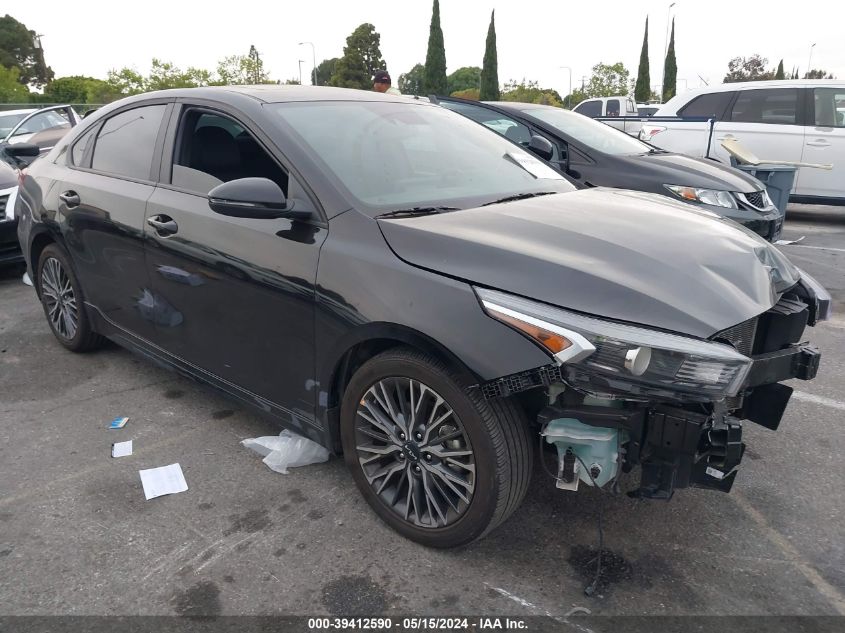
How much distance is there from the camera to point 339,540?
2.60 meters

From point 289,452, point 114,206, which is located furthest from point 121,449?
point 114,206

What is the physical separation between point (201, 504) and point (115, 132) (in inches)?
88.5

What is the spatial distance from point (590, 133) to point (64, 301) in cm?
476

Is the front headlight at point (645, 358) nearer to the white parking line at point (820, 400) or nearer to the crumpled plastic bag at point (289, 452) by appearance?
the crumpled plastic bag at point (289, 452)

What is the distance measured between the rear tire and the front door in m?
1.03

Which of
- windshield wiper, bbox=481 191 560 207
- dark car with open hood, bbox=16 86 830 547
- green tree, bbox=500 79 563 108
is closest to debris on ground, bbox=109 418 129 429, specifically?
dark car with open hood, bbox=16 86 830 547

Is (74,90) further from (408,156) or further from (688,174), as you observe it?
(408,156)

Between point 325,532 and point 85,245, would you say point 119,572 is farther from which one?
point 85,245

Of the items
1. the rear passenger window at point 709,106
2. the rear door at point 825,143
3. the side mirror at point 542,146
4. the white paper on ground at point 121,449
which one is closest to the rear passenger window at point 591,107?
the rear passenger window at point 709,106

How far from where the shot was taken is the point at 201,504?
286 cm

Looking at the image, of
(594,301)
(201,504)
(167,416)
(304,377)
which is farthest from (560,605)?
(167,416)

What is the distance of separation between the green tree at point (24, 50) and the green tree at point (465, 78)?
49.5 meters

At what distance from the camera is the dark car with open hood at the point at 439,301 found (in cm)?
210

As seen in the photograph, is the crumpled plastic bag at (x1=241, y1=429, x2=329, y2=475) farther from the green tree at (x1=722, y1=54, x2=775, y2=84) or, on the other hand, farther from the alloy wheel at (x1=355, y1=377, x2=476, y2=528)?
the green tree at (x1=722, y1=54, x2=775, y2=84)
